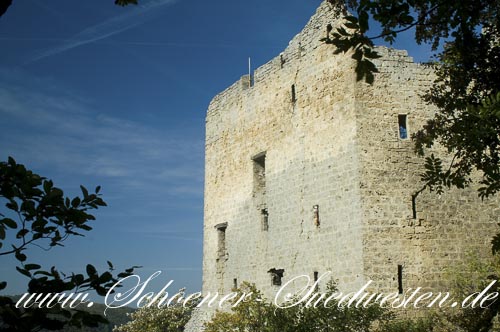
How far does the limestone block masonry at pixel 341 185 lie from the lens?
12875 mm

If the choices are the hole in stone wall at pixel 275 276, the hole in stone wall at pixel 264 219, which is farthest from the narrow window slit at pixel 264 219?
the hole in stone wall at pixel 275 276

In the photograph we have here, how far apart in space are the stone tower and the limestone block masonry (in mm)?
25

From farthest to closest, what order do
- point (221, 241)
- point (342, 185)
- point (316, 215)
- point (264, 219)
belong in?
point (221, 241) < point (264, 219) < point (316, 215) < point (342, 185)

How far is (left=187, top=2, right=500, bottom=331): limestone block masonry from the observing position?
12.9 metres

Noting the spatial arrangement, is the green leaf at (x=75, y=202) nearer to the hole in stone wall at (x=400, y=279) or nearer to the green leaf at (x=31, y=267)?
the green leaf at (x=31, y=267)

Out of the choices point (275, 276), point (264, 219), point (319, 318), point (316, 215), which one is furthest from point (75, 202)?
point (264, 219)

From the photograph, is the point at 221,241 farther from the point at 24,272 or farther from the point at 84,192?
the point at 24,272

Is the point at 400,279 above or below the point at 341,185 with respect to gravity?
below

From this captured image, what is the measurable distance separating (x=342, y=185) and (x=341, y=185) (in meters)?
0.04

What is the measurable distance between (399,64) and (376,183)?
→ 3.03 m

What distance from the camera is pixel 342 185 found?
13.5m

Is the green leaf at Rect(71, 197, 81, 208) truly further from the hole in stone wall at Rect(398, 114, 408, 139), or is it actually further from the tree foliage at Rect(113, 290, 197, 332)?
the tree foliage at Rect(113, 290, 197, 332)

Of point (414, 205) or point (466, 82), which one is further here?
point (414, 205)

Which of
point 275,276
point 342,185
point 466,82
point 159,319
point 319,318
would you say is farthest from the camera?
point 159,319
